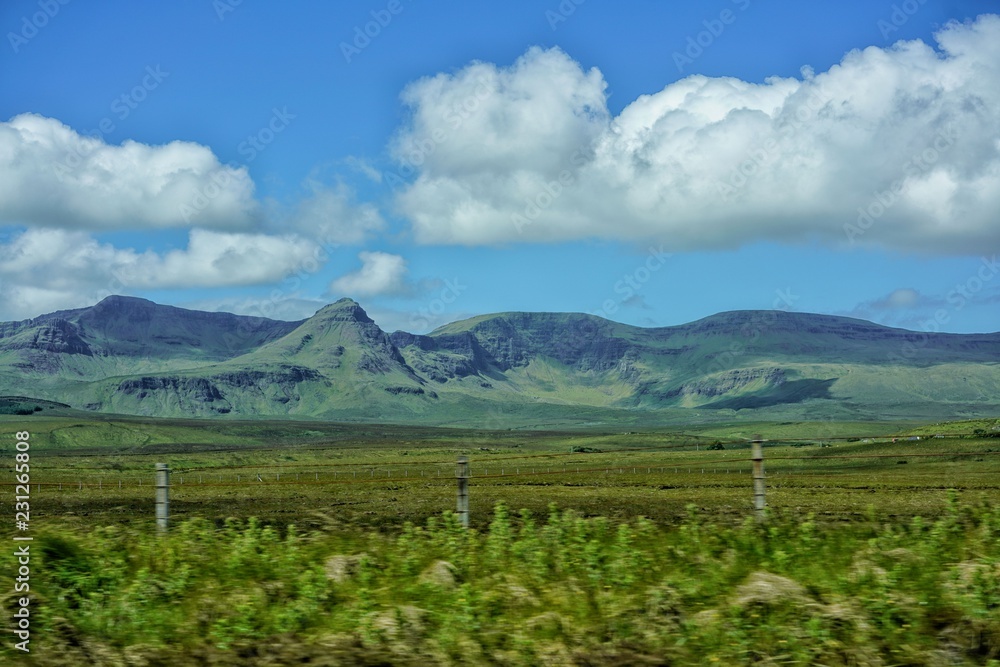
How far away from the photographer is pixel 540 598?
31.8 feet

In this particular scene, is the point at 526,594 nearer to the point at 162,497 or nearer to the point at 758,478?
the point at 758,478

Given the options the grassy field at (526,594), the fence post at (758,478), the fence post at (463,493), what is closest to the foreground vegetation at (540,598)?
the grassy field at (526,594)

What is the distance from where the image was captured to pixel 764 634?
8.49 metres

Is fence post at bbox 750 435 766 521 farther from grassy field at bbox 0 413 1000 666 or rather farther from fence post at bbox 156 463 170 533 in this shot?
fence post at bbox 156 463 170 533

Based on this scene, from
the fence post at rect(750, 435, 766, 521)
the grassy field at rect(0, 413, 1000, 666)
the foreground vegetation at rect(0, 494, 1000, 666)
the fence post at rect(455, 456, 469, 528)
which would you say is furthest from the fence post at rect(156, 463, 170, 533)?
the fence post at rect(750, 435, 766, 521)

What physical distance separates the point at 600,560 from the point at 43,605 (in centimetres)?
562

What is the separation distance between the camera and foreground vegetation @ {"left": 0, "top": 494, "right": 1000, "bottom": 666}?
8.43m

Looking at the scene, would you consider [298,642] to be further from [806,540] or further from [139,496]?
[139,496]

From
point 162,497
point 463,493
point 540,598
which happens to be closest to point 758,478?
point 463,493

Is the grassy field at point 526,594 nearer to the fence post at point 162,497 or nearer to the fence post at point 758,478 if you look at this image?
the fence post at point 162,497

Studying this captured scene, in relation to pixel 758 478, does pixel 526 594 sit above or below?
below

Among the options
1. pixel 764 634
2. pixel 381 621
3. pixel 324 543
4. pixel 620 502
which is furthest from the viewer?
pixel 620 502

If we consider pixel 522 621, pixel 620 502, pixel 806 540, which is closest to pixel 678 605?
pixel 522 621

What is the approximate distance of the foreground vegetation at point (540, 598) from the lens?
332 inches
